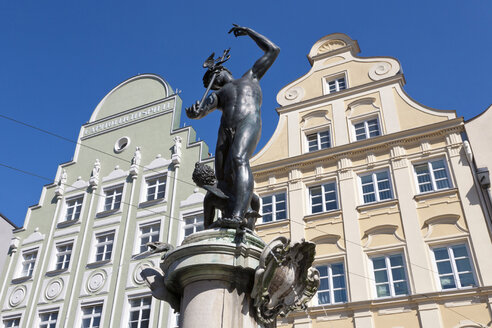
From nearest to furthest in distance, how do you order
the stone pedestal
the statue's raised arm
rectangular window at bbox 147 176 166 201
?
the stone pedestal, the statue's raised arm, rectangular window at bbox 147 176 166 201

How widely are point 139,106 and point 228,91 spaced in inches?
721

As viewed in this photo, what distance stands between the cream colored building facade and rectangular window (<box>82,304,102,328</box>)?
6.91 metres

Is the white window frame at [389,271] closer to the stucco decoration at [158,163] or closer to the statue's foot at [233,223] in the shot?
the stucco decoration at [158,163]

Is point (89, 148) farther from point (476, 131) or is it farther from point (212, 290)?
point (212, 290)

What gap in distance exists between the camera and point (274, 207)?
16625 millimetres

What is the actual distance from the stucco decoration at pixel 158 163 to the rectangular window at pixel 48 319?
6608 mm

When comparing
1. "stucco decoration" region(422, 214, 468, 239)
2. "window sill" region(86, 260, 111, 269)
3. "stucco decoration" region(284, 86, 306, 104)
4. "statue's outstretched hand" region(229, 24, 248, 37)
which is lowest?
"statue's outstretched hand" region(229, 24, 248, 37)

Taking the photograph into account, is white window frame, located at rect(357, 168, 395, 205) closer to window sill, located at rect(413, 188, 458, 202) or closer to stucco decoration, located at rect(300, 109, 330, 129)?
window sill, located at rect(413, 188, 458, 202)

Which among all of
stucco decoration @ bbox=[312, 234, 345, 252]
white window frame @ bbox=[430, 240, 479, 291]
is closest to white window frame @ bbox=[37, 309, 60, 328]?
stucco decoration @ bbox=[312, 234, 345, 252]

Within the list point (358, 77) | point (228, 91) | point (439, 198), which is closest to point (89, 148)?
point (358, 77)

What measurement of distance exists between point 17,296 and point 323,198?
1314 centimetres

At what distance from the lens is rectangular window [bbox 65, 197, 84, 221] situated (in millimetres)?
20797

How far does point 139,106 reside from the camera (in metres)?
22.9

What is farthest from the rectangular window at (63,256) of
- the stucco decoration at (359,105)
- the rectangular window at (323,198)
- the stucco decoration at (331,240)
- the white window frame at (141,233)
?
the stucco decoration at (359,105)
